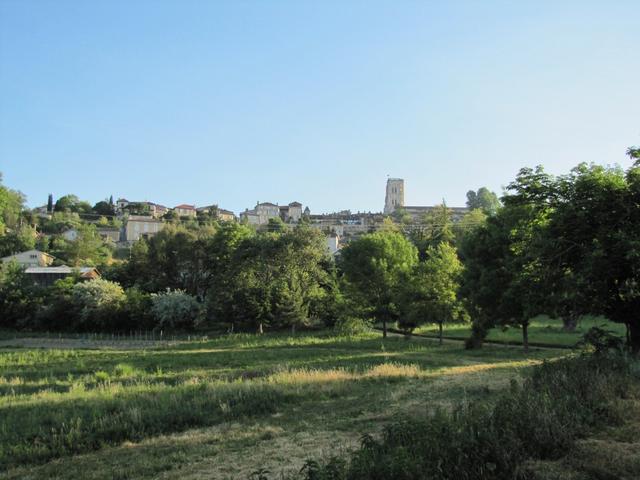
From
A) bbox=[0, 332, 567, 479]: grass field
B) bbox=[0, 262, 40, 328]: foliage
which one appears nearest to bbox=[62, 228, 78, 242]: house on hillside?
bbox=[0, 262, 40, 328]: foliage

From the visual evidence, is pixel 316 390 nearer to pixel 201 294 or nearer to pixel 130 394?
pixel 130 394

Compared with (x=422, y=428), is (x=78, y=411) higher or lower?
lower

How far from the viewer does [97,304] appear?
64.1 metres

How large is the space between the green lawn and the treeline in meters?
1.92

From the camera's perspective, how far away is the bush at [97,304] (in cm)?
6429

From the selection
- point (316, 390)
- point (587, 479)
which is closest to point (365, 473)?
point (587, 479)

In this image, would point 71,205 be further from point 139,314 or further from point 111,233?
point 139,314

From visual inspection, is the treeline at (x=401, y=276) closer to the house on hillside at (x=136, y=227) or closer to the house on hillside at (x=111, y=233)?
the house on hillside at (x=111, y=233)

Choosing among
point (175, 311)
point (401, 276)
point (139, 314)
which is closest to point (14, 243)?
point (139, 314)

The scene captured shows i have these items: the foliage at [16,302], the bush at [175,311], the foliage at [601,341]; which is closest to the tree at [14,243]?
the foliage at [16,302]

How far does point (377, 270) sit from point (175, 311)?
29.6m

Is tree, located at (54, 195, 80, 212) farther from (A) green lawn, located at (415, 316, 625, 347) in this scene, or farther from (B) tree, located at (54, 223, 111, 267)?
(A) green lawn, located at (415, 316, 625, 347)

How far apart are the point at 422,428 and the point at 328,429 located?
4.46 metres

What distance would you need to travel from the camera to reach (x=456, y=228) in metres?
104
